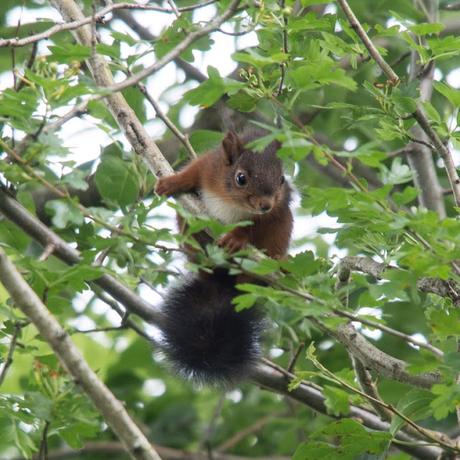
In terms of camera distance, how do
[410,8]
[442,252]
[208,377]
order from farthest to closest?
[410,8]
[208,377]
[442,252]

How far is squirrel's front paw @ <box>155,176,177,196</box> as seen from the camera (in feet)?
12.1

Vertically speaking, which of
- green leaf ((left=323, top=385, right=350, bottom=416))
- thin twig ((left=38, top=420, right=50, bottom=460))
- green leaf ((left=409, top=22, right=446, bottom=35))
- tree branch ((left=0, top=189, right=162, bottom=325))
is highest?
green leaf ((left=409, top=22, right=446, bottom=35))

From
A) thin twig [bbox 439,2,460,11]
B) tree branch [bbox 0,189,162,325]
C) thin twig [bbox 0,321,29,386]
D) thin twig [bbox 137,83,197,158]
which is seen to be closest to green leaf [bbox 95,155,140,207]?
thin twig [bbox 137,83,197,158]

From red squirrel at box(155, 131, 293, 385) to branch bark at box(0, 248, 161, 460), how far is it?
0.64 metres

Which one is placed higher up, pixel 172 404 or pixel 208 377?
pixel 172 404

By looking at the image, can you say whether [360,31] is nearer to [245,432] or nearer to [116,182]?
[116,182]

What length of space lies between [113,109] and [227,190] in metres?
0.65

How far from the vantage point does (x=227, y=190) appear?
4.11 metres

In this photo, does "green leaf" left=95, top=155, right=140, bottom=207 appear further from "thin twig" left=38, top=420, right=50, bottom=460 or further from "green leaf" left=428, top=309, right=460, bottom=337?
"green leaf" left=428, top=309, right=460, bottom=337

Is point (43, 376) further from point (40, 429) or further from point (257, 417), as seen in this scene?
point (257, 417)

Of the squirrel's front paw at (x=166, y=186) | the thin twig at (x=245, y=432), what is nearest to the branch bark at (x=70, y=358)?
the squirrel's front paw at (x=166, y=186)

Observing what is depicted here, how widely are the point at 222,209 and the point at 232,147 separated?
0.84ft

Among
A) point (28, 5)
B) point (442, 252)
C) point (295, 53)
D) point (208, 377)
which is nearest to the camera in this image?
point (442, 252)

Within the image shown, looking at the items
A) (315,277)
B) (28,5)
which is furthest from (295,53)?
(28,5)
